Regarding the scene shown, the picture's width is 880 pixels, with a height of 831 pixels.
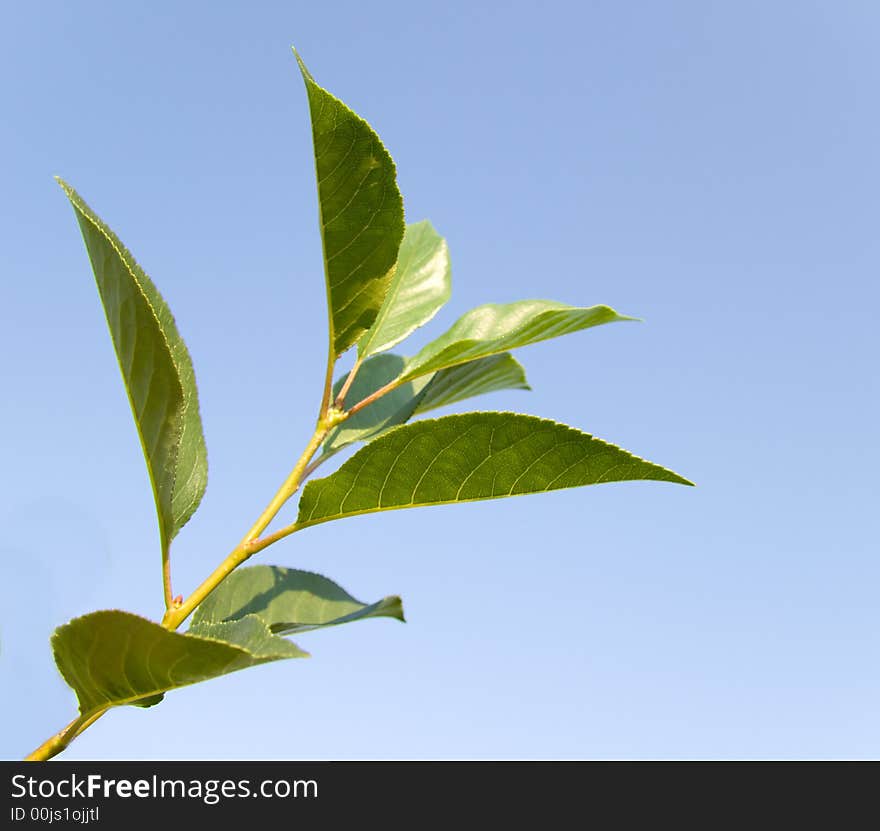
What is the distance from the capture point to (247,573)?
6.01 feet

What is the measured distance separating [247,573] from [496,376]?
2.49 feet

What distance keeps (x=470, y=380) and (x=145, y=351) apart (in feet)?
2.68

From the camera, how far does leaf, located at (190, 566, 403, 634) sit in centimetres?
172

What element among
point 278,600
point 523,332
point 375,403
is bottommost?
point 278,600

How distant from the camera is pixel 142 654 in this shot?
1.26 metres

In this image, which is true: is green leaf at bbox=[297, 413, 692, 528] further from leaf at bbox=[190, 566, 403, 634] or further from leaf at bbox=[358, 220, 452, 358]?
leaf at bbox=[358, 220, 452, 358]

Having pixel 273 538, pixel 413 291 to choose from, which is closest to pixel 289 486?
pixel 273 538

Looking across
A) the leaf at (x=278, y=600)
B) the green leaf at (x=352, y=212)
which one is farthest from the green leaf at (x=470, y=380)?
the leaf at (x=278, y=600)

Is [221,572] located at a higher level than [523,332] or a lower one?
lower

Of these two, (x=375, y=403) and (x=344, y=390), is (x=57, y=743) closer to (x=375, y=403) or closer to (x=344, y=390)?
(x=344, y=390)

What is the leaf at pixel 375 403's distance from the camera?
2000 mm

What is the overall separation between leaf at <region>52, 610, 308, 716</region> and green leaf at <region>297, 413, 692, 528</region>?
0.35m
